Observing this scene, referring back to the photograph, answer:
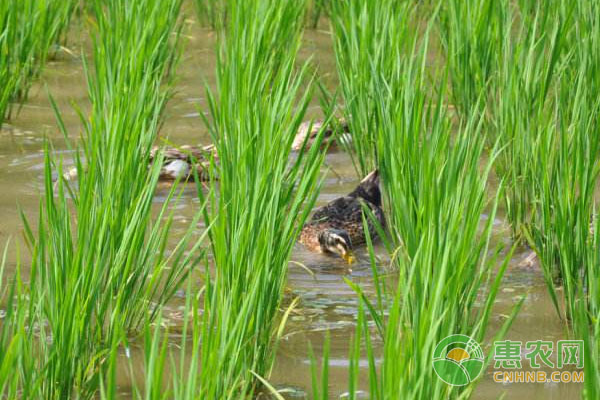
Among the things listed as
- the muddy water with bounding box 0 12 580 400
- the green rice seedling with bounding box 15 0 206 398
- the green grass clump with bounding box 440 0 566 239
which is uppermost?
the green grass clump with bounding box 440 0 566 239

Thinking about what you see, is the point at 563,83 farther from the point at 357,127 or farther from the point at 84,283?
the point at 84,283

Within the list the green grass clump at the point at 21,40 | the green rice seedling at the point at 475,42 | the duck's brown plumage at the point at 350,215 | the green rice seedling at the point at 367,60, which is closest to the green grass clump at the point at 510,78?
the green rice seedling at the point at 475,42

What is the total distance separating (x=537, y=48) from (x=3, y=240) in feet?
7.33

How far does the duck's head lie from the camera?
4.12 m

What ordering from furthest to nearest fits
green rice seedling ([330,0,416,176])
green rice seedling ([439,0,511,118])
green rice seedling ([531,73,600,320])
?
green rice seedling ([439,0,511,118]), green rice seedling ([330,0,416,176]), green rice seedling ([531,73,600,320])

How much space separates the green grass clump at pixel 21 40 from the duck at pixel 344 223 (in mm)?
1641

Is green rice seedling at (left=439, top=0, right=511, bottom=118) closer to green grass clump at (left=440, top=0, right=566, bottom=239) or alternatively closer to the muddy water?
green grass clump at (left=440, top=0, right=566, bottom=239)

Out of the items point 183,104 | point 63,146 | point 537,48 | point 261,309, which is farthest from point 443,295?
point 183,104

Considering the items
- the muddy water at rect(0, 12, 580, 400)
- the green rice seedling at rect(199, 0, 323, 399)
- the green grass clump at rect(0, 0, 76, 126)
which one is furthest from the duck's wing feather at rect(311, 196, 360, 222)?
the green grass clump at rect(0, 0, 76, 126)

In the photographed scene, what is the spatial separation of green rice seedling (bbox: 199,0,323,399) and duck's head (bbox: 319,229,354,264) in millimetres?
384

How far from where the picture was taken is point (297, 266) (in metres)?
4.11

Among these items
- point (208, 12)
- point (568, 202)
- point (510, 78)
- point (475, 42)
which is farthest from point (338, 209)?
point (208, 12)

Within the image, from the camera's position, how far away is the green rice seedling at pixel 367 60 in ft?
15.1

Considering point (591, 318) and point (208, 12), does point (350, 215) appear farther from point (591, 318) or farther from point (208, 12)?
point (208, 12)
